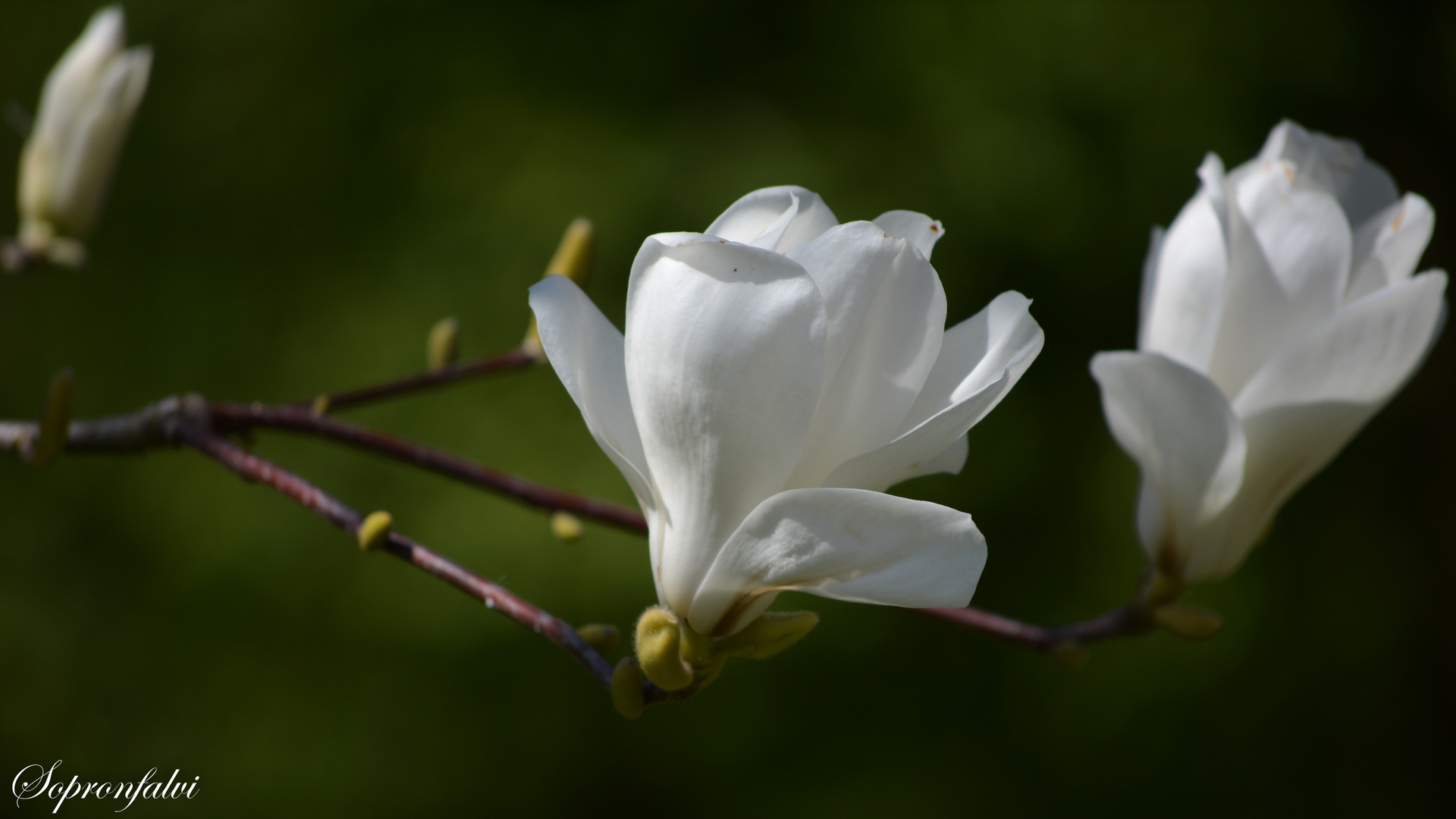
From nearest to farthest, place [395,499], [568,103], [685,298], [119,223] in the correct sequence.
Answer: [685,298], [395,499], [568,103], [119,223]

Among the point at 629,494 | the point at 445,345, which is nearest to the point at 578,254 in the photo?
the point at 445,345

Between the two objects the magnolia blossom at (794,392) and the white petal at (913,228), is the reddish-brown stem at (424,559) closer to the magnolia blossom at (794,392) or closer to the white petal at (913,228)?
the magnolia blossom at (794,392)

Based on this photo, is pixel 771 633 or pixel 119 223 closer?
pixel 771 633

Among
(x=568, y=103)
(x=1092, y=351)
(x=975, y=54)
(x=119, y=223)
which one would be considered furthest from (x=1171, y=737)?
(x=119, y=223)

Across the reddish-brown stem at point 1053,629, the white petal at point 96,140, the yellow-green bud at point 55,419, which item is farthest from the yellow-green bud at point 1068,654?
the white petal at point 96,140

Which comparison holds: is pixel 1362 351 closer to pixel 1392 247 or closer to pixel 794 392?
pixel 1392 247

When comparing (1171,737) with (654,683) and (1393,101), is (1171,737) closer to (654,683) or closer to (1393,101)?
(1393,101)

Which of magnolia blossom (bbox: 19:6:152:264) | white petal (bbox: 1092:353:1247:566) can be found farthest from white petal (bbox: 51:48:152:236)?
white petal (bbox: 1092:353:1247:566)

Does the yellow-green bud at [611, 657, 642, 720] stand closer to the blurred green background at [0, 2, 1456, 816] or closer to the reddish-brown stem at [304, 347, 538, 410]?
the reddish-brown stem at [304, 347, 538, 410]
